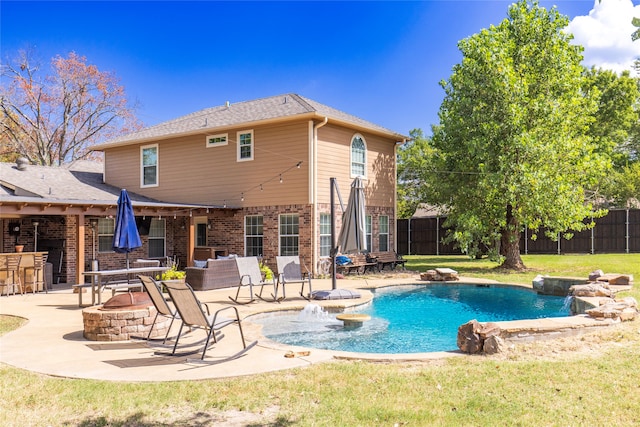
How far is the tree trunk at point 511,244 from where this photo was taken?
18500mm

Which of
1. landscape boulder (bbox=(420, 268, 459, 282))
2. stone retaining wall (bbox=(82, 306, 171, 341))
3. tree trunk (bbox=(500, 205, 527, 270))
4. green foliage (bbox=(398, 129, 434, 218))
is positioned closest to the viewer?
stone retaining wall (bbox=(82, 306, 171, 341))

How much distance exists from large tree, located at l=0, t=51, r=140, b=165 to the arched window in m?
19.6

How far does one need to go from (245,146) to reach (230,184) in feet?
4.82

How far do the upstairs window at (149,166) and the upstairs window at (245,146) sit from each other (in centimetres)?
408

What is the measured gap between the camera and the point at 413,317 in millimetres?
10211

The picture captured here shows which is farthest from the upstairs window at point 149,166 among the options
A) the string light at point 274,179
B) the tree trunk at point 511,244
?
the tree trunk at point 511,244

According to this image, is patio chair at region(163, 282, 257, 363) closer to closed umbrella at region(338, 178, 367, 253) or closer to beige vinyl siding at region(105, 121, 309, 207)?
closed umbrella at region(338, 178, 367, 253)

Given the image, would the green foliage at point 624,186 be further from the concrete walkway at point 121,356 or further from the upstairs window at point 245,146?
the concrete walkway at point 121,356

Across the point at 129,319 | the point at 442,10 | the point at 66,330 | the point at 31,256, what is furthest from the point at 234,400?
the point at 442,10

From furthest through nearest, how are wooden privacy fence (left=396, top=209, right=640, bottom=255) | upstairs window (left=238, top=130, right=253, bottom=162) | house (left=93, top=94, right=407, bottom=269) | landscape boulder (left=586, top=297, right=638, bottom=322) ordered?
1. wooden privacy fence (left=396, top=209, right=640, bottom=255)
2. upstairs window (left=238, top=130, right=253, bottom=162)
3. house (left=93, top=94, right=407, bottom=269)
4. landscape boulder (left=586, top=297, right=638, bottom=322)

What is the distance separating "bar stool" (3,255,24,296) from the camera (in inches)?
485

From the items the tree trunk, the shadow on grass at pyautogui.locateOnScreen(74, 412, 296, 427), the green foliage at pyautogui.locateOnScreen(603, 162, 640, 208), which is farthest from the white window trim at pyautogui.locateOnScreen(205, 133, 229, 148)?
the green foliage at pyautogui.locateOnScreen(603, 162, 640, 208)

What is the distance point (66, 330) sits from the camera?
7891mm

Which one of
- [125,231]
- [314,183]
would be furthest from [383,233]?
[125,231]
